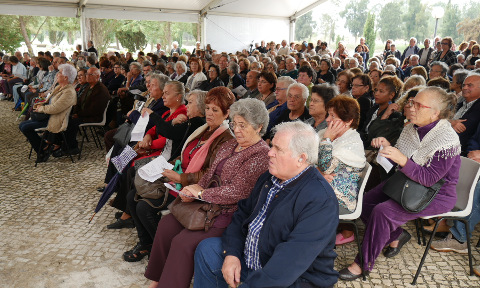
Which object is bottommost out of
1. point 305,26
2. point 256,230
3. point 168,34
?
point 256,230

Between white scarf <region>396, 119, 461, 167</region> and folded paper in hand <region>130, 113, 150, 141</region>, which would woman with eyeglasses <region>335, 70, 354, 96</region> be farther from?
folded paper in hand <region>130, 113, 150, 141</region>

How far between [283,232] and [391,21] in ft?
139

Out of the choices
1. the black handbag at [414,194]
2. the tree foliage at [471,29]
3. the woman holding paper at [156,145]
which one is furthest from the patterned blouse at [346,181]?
the tree foliage at [471,29]

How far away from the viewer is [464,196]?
2.52m

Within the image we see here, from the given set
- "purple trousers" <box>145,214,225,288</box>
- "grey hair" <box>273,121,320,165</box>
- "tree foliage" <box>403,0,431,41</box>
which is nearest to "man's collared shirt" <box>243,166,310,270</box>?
"grey hair" <box>273,121,320,165</box>

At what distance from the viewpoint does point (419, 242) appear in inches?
120

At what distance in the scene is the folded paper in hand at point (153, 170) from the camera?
2.68m

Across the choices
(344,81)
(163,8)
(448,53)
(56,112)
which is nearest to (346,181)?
(344,81)

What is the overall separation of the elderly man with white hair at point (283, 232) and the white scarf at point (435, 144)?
1.00 meters

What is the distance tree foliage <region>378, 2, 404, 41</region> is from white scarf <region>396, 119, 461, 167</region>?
39.7m

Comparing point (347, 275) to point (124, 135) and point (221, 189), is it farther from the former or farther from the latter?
point (124, 135)

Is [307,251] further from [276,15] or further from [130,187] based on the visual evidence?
[276,15]

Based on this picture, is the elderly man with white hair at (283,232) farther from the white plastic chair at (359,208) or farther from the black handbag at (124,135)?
the black handbag at (124,135)

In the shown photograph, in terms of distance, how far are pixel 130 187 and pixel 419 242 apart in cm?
256
